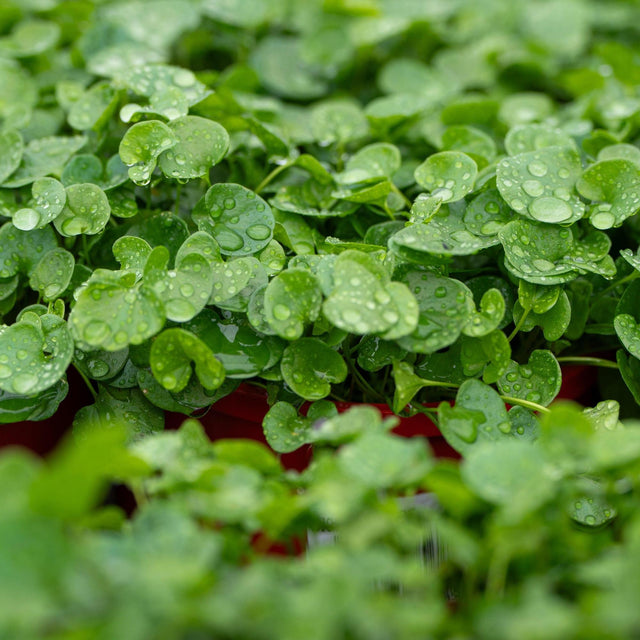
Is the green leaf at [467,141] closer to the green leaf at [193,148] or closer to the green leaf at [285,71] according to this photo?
the green leaf at [193,148]

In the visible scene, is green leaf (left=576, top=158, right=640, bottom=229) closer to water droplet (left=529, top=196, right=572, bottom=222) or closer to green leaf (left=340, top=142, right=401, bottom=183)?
water droplet (left=529, top=196, right=572, bottom=222)

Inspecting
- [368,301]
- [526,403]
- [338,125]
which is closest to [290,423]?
[368,301]

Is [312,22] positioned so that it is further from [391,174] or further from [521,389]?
[521,389]

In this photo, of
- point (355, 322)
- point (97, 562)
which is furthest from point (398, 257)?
point (97, 562)

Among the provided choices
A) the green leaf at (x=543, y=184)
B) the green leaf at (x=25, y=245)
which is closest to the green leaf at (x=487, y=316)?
the green leaf at (x=543, y=184)

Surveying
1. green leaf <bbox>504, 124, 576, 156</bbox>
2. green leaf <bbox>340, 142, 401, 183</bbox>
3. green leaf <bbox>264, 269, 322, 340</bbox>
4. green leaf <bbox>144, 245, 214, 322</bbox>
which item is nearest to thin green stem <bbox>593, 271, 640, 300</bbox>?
green leaf <bbox>504, 124, 576, 156</bbox>
